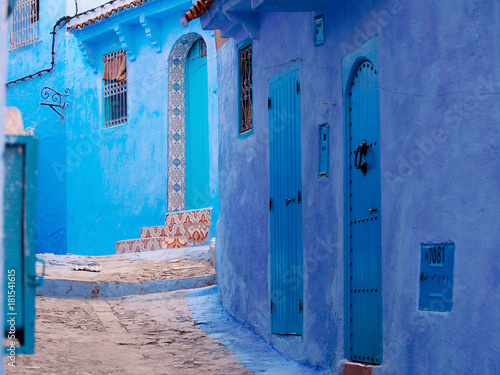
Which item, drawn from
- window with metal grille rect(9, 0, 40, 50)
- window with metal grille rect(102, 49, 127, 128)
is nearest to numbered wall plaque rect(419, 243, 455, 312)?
window with metal grille rect(102, 49, 127, 128)

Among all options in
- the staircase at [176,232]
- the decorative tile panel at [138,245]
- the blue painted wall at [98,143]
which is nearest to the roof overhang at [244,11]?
the blue painted wall at [98,143]

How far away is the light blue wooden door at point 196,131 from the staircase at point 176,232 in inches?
25.7

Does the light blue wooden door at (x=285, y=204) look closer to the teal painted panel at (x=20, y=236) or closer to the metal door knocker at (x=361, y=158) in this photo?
the metal door knocker at (x=361, y=158)

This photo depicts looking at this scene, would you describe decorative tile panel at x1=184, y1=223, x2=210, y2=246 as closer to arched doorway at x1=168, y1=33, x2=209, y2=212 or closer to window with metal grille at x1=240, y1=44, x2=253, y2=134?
arched doorway at x1=168, y1=33, x2=209, y2=212

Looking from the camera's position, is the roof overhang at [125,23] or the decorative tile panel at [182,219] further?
the roof overhang at [125,23]

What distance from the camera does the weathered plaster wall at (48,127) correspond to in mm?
19375

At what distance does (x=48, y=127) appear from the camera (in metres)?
19.7

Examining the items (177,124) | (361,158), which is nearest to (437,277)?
(361,158)

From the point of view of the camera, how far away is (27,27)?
68.2 ft

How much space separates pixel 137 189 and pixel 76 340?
8.75 m

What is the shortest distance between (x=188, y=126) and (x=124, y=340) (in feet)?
27.0

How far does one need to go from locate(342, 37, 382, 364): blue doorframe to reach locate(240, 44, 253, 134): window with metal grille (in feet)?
9.43

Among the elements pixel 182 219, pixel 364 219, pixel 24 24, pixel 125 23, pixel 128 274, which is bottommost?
pixel 128 274

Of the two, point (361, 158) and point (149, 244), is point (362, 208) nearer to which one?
point (361, 158)
